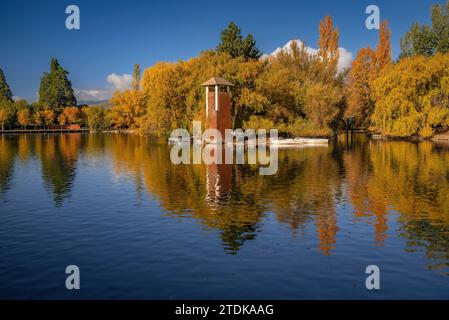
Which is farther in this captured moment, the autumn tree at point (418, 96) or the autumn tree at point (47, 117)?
the autumn tree at point (47, 117)

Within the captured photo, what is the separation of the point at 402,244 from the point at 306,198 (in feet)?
24.4

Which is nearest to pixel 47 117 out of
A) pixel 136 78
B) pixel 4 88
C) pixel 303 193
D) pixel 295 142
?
pixel 4 88

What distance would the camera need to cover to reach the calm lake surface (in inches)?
415

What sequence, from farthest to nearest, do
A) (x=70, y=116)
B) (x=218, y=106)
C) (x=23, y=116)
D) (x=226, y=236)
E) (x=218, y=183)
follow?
1. (x=70, y=116)
2. (x=23, y=116)
3. (x=218, y=106)
4. (x=218, y=183)
5. (x=226, y=236)

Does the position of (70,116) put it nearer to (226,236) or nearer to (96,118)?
(96,118)

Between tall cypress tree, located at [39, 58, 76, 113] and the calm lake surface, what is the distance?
374 feet

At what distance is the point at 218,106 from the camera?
52906 mm

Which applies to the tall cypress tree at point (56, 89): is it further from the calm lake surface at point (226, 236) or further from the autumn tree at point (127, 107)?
the calm lake surface at point (226, 236)

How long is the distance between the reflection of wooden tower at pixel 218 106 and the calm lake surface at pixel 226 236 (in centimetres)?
2578

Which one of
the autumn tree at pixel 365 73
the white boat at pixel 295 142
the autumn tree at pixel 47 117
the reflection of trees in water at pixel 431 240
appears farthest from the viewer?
the autumn tree at pixel 47 117

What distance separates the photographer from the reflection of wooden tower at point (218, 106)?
174 feet

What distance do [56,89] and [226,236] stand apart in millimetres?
131595

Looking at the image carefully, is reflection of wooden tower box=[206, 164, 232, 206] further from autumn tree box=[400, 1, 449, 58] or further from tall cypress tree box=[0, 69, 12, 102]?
tall cypress tree box=[0, 69, 12, 102]

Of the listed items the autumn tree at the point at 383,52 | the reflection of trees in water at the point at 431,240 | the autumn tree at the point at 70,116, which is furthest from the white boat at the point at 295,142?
the autumn tree at the point at 70,116
